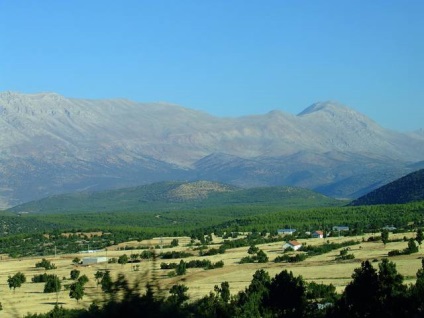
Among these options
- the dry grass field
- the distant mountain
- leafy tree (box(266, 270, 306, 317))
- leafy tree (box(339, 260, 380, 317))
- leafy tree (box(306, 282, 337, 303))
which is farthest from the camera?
the distant mountain

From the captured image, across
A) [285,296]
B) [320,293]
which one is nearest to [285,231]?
[320,293]

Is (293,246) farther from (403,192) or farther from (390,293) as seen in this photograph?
(403,192)

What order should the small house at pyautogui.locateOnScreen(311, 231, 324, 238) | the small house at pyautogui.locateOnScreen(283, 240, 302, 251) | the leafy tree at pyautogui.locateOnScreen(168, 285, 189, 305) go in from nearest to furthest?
the leafy tree at pyautogui.locateOnScreen(168, 285, 189, 305), the small house at pyautogui.locateOnScreen(283, 240, 302, 251), the small house at pyautogui.locateOnScreen(311, 231, 324, 238)

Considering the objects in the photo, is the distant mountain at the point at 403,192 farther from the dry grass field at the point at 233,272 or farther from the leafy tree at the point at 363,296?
the leafy tree at the point at 363,296

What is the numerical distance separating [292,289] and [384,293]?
699 centimetres

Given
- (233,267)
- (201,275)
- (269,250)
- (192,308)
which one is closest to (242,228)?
(269,250)

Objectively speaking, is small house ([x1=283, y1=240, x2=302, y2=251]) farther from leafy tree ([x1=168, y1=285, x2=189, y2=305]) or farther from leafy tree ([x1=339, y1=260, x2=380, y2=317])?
leafy tree ([x1=168, y1=285, x2=189, y2=305])

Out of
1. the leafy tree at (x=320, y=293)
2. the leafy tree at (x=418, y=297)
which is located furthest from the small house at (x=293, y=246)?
the leafy tree at (x=418, y=297)

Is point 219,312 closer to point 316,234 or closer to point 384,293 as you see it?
point 384,293

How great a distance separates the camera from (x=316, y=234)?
4496 inches

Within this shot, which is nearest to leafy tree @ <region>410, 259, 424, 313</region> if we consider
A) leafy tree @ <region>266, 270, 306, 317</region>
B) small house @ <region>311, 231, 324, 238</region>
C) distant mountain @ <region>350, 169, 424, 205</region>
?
leafy tree @ <region>266, 270, 306, 317</region>

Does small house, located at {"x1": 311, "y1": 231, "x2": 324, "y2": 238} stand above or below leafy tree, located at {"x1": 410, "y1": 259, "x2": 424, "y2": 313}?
above

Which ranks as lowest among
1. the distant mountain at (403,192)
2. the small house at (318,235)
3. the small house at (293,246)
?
the small house at (293,246)

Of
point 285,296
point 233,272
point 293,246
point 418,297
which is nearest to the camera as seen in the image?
point 418,297
